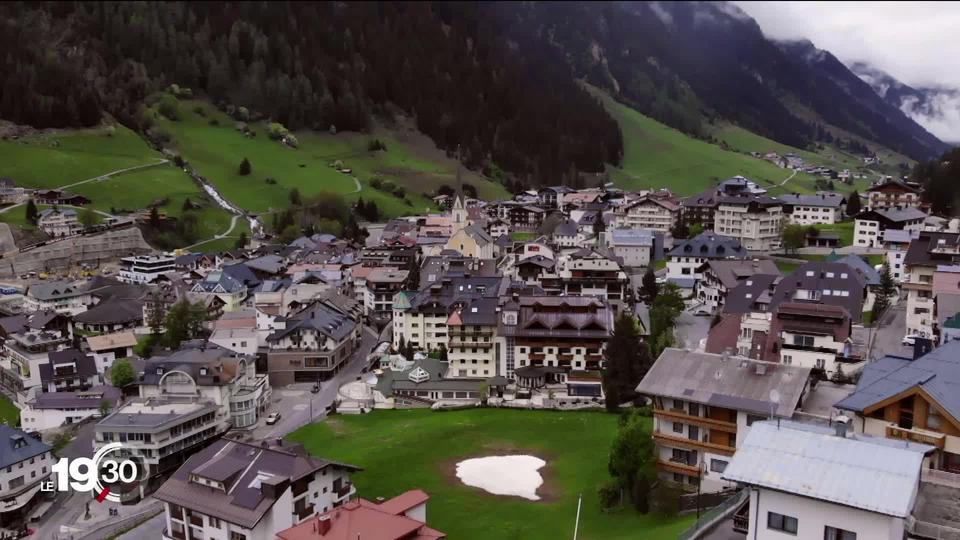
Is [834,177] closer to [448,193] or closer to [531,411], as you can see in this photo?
[448,193]

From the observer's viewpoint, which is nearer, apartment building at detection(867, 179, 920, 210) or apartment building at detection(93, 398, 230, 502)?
apartment building at detection(93, 398, 230, 502)

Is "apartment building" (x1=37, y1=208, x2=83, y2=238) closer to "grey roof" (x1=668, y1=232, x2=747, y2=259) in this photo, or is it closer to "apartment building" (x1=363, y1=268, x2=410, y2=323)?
"apartment building" (x1=363, y1=268, x2=410, y2=323)

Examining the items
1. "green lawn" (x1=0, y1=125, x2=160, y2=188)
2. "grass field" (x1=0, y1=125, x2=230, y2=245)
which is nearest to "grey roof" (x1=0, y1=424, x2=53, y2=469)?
"grass field" (x1=0, y1=125, x2=230, y2=245)

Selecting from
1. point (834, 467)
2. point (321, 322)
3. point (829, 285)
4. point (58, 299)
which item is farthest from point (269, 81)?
point (834, 467)

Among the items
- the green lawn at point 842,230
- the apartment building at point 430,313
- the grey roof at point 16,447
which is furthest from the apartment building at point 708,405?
the green lawn at point 842,230

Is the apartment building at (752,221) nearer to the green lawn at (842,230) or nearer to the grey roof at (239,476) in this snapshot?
the green lawn at (842,230)

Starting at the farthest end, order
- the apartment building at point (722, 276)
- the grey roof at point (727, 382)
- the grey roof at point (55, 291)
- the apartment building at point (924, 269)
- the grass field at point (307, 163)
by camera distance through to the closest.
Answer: the grass field at point (307, 163) < the grey roof at point (55, 291) < the apartment building at point (722, 276) < the apartment building at point (924, 269) < the grey roof at point (727, 382)
